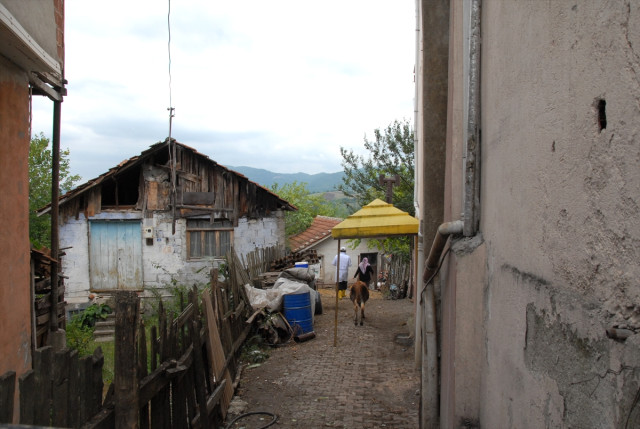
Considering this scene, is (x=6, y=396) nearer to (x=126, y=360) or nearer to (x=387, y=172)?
(x=126, y=360)

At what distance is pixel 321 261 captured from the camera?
27.2m

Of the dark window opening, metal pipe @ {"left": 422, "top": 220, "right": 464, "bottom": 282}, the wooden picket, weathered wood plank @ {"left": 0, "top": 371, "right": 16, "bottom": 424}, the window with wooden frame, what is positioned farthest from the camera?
the window with wooden frame

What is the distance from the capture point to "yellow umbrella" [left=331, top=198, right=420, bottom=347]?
8438 mm

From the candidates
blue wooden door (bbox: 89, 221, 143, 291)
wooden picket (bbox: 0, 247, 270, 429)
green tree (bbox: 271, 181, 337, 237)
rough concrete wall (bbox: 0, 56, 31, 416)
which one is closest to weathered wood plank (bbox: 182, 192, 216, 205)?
blue wooden door (bbox: 89, 221, 143, 291)

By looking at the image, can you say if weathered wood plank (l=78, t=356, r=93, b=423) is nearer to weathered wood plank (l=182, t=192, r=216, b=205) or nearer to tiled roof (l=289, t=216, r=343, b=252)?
weathered wood plank (l=182, t=192, r=216, b=205)

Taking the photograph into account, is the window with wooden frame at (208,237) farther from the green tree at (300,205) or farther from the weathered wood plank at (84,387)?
the green tree at (300,205)

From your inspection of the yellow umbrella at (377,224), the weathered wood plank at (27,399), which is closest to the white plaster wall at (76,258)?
the yellow umbrella at (377,224)

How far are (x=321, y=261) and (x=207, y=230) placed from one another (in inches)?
450

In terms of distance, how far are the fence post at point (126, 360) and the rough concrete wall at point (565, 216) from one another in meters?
2.10

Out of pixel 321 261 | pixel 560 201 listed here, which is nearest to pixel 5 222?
pixel 560 201

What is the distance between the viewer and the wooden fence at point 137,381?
8.09 ft

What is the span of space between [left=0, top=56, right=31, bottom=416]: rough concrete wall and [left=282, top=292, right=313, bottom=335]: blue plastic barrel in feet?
16.9

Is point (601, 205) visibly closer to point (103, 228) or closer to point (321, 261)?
point (103, 228)

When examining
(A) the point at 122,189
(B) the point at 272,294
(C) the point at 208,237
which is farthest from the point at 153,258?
(B) the point at 272,294
